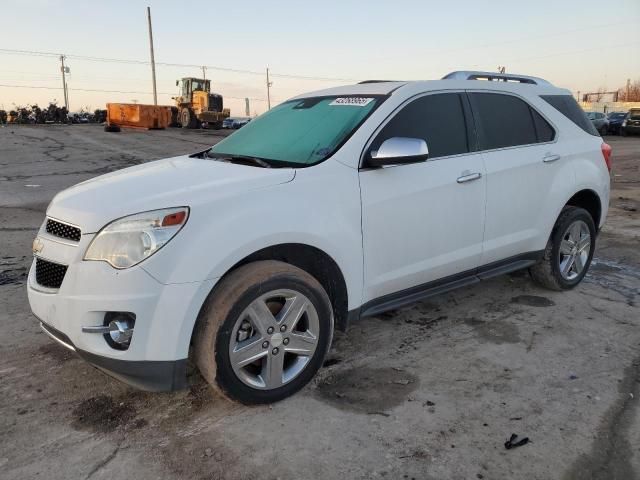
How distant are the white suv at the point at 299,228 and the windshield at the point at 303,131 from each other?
0.05ft

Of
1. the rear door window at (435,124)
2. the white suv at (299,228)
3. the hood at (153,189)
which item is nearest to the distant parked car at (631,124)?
the white suv at (299,228)

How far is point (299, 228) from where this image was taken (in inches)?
116

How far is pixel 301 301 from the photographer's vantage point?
9.74 ft

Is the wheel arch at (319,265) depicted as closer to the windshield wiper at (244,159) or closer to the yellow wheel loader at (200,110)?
the windshield wiper at (244,159)

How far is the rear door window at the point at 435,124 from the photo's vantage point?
11.6 ft

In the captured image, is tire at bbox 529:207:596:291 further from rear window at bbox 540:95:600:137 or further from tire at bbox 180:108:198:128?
tire at bbox 180:108:198:128

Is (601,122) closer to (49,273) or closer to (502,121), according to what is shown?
(502,121)

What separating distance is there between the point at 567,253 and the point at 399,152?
244 centimetres

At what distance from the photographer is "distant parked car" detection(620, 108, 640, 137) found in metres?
32.7

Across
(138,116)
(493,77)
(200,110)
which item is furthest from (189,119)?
(493,77)

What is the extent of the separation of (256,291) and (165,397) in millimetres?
905

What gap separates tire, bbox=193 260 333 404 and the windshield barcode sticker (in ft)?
4.18

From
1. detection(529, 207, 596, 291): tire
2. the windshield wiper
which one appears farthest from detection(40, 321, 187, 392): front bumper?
detection(529, 207, 596, 291): tire

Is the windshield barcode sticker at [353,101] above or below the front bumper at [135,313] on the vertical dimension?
above
